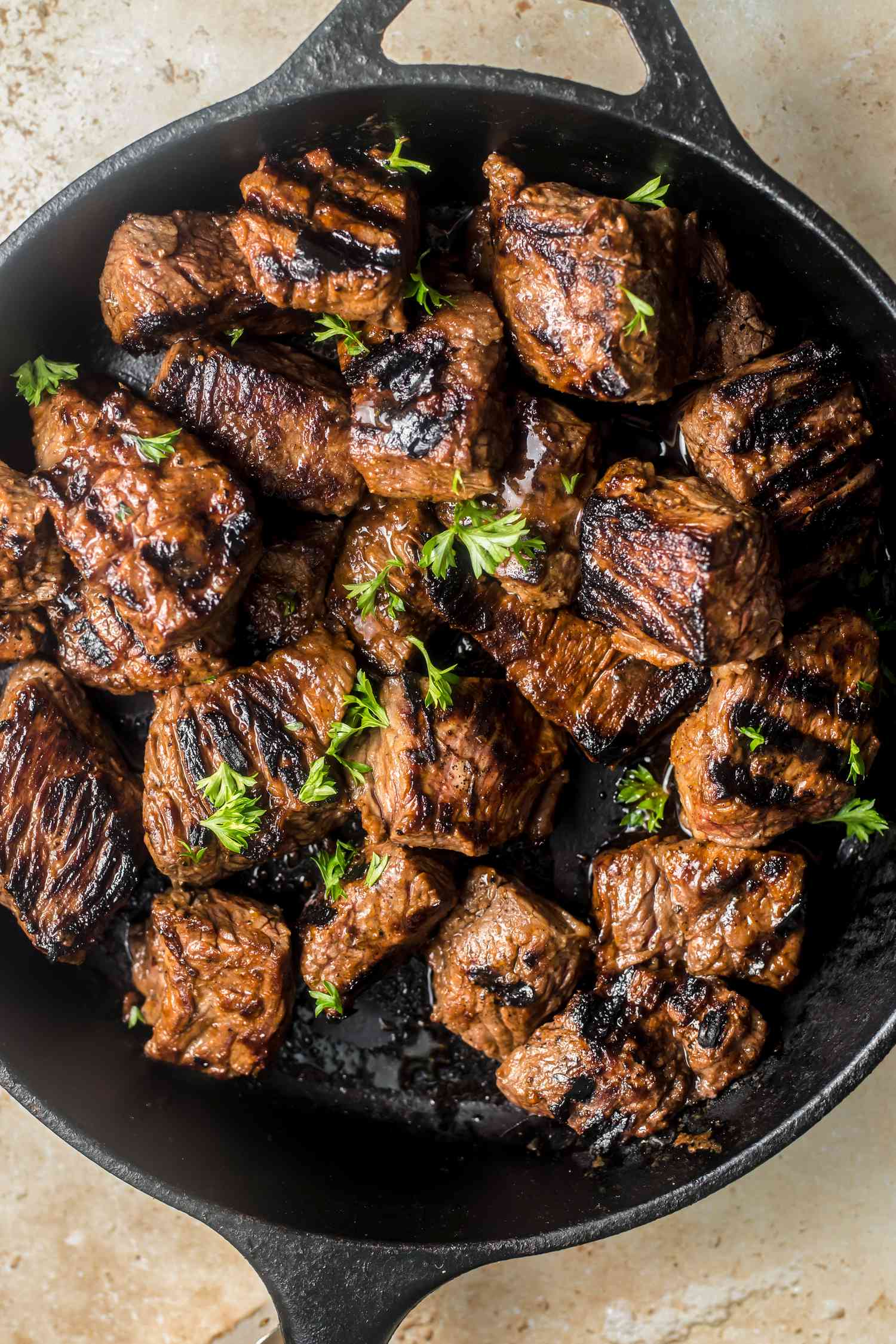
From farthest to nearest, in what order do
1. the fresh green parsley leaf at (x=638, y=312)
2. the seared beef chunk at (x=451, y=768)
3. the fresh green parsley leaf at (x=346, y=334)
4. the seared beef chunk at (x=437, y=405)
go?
the seared beef chunk at (x=451, y=768), the fresh green parsley leaf at (x=346, y=334), the seared beef chunk at (x=437, y=405), the fresh green parsley leaf at (x=638, y=312)

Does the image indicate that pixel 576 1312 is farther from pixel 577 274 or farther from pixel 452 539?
pixel 577 274

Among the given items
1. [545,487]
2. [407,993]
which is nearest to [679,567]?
[545,487]

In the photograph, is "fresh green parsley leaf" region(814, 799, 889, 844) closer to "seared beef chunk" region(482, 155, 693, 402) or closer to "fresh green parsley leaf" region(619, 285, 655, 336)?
"seared beef chunk" region(482, 155, 693, 402)

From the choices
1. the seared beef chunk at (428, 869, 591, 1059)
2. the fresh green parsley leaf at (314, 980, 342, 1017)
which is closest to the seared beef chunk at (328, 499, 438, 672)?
the seared beef chunk at (428, 869, 591, 1059)

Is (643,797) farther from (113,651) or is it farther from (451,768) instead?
(113,651)

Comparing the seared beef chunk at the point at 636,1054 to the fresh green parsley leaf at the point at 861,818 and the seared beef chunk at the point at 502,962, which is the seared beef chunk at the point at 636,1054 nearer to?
the seared beef chunk at the point at 502,962

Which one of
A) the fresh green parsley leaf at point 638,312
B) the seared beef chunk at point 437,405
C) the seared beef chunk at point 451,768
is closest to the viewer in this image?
the fresh green parsley leaf at point 638,312

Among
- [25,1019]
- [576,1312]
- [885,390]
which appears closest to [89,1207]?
[25,1019]

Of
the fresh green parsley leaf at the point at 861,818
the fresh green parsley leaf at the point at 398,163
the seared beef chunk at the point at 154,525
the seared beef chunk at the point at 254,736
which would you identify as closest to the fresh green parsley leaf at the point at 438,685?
the seared beef chunk at the point at 254,736
